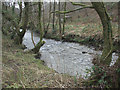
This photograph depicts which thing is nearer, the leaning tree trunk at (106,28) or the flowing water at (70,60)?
the leaning tree trunk at (106,28)

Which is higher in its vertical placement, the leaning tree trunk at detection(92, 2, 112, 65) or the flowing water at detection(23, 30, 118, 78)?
the leaning tree trunk at detection(92, 2, 112, 65)

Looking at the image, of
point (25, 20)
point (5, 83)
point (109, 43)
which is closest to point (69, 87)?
point (5, 83)

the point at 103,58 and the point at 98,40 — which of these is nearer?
the point at 103,58

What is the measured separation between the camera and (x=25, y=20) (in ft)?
38.6

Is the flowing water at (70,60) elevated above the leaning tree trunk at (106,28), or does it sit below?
below

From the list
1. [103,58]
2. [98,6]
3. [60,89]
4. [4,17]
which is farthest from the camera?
[4,17]

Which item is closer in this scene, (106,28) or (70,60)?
(106,28)

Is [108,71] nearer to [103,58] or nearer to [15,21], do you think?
[103,58]

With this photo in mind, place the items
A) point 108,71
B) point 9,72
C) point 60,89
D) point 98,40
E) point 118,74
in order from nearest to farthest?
1. point 118,74
2. point 108,71
3. point 60,89
4. point 9,72
5. point 98,40

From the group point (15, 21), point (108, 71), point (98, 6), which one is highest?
point (98, 6)

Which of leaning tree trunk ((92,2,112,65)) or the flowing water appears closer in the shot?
leaning tree trunk ((92,2,112,65))

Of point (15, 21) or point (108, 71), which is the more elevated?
→ point (15, 21)

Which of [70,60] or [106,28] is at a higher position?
[106,28]

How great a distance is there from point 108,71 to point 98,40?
11.1 m
